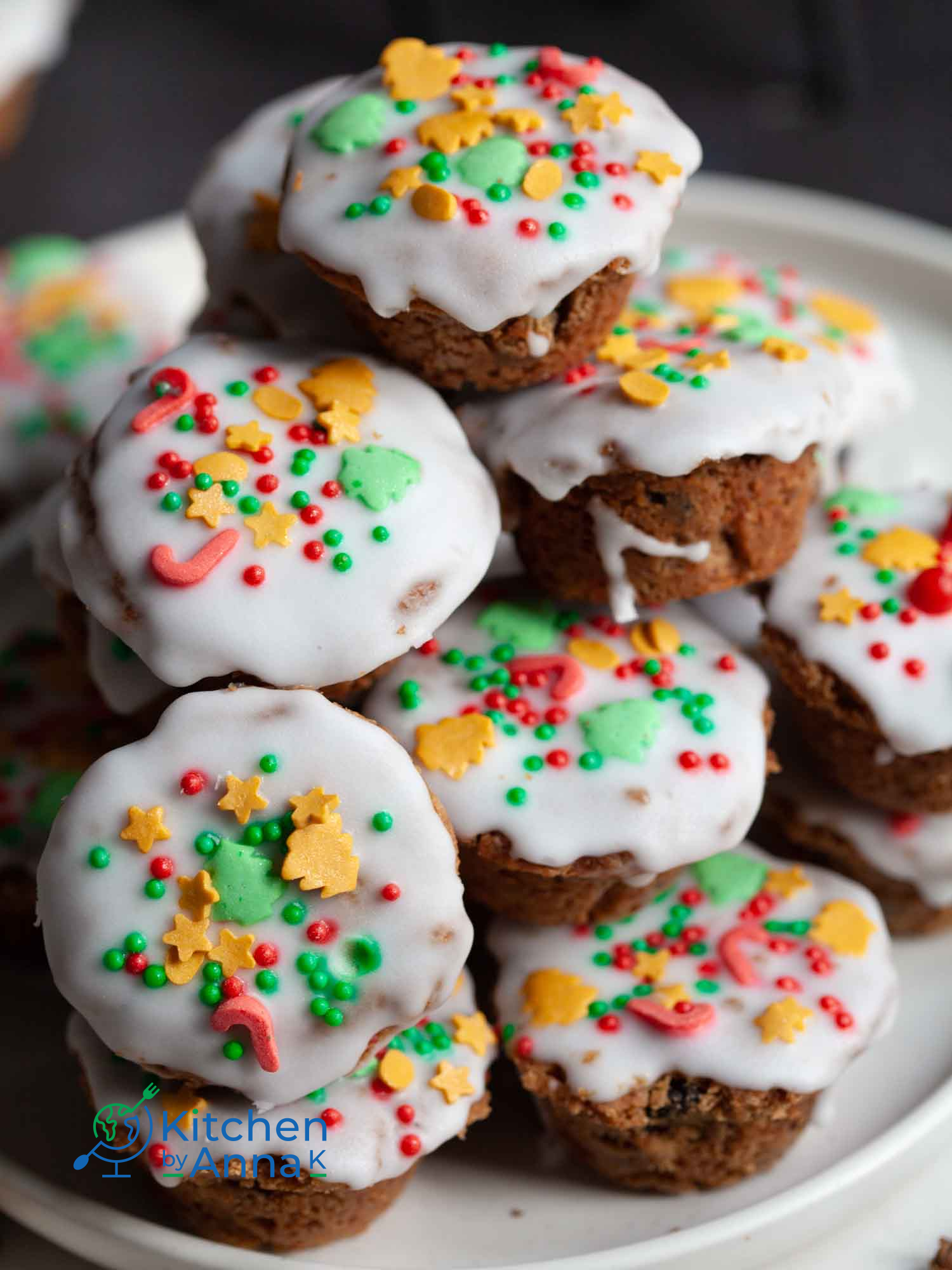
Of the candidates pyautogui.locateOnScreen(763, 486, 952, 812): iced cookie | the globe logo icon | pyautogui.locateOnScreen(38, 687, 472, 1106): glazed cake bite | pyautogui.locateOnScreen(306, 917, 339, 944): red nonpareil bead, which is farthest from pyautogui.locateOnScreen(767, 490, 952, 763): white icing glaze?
the globe logo icon

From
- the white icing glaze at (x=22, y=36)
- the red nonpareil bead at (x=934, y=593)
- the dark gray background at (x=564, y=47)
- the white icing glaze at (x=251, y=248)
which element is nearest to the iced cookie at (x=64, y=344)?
the white icing glaze at (x=22, y=36)

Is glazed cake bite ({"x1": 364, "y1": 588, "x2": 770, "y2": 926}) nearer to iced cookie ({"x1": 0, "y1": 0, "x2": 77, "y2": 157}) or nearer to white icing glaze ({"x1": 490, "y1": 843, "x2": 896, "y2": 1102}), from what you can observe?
white icing glaze ({"x1": 490, "y1": 843, "x2": 896, "y2": 1102})

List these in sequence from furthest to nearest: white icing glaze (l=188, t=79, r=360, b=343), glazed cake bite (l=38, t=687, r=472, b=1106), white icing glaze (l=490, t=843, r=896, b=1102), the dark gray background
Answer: the dark gray background → white icing glaze (l=188, t=79, r=360, b=343) → white icing glaze (l=490, t=843, r=896, b=1102) → glazed cake bite (l=38, t=687, r=472, b=1106)

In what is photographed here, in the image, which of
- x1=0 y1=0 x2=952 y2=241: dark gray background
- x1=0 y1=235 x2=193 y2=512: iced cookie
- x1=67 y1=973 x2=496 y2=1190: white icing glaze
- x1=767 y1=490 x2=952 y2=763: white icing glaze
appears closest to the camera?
x1=67 y1=973 x2=496 y2=1190: white icing glaze

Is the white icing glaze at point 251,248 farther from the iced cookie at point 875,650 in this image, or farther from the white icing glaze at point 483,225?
the iced cookie at point 875,650

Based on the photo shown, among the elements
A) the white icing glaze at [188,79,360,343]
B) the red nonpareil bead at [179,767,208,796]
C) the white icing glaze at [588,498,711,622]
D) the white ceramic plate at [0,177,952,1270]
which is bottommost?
the white ceramic plate at [0,177,952,1270]

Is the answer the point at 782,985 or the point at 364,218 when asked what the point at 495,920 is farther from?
the point at 364,218

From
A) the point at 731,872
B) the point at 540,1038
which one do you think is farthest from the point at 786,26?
the point at 540,1038
